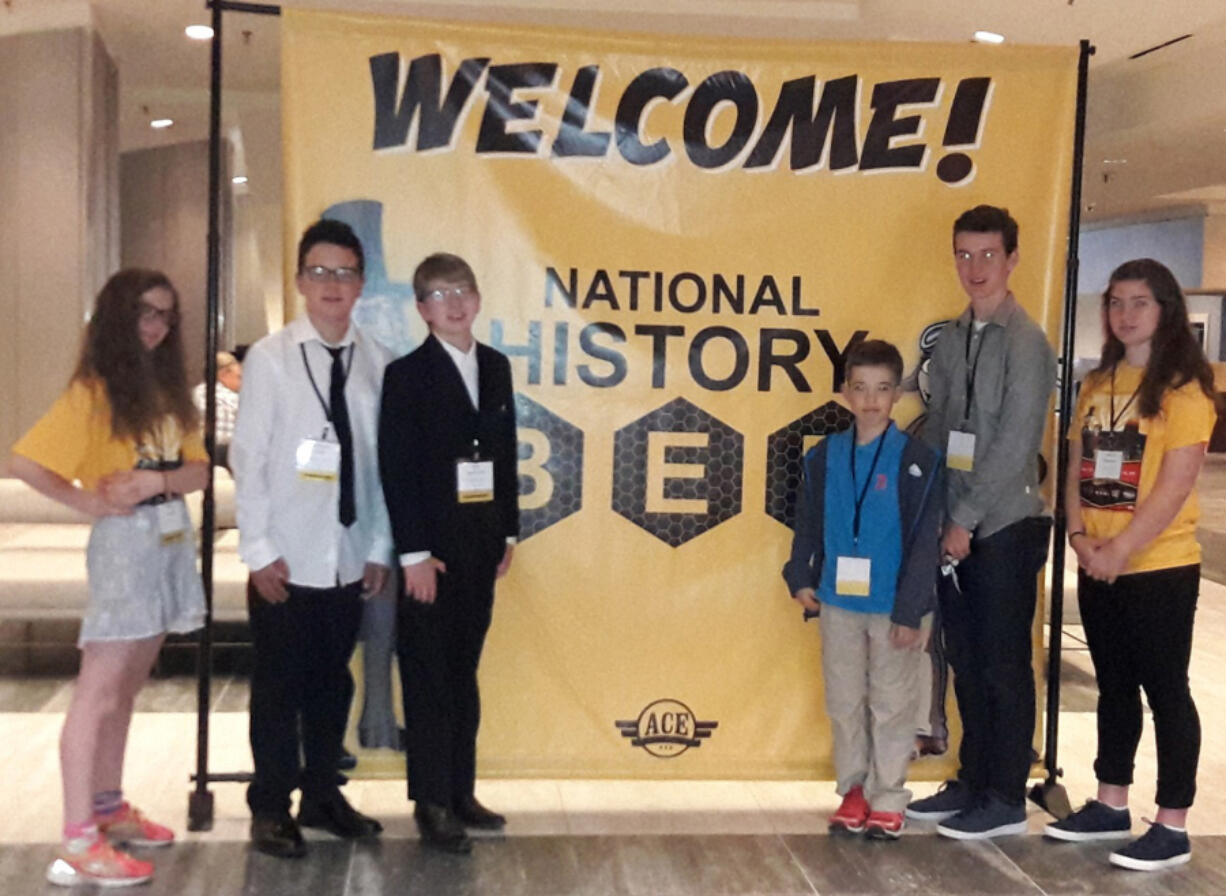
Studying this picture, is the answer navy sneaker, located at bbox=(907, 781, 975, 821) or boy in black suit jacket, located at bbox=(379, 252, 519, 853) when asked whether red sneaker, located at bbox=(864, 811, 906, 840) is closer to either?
navy sneaker, located at bbox=(907, 781, 975, 821)

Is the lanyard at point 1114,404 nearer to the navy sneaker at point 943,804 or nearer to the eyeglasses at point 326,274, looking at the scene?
the navy sneaker at point 943,804

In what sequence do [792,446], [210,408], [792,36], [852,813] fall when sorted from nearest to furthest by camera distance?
[210,408]
[852,813]
[792,446]
[792,36]

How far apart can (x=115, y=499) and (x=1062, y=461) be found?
2.31 metres

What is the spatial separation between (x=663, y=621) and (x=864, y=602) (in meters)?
0.54

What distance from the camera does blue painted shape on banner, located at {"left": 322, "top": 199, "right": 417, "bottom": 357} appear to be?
3148 millimetres

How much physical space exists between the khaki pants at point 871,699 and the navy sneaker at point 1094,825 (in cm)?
40

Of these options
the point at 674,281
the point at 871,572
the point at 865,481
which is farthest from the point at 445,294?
the point at 871,572

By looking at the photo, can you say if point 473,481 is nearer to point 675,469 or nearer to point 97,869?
point 675,469

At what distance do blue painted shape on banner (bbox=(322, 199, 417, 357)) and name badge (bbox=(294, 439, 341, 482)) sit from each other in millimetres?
440

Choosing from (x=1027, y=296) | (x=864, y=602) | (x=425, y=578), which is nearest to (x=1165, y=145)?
(x=1027, y=296)

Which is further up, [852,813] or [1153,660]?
[1153,660]

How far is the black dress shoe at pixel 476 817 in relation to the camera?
10.4ft

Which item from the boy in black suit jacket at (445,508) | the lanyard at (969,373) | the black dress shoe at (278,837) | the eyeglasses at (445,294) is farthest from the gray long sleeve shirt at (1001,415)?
the black dress shoe at (278,837)

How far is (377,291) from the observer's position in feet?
10.4
